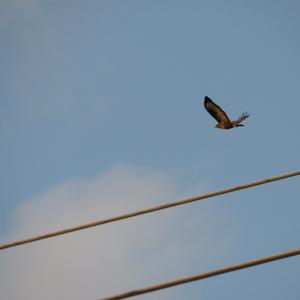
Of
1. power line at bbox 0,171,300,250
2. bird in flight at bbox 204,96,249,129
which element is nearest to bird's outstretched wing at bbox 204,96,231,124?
bird in flight at bbox 204,96,249,129

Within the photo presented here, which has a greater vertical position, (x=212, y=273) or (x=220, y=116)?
(x=220, y=116)

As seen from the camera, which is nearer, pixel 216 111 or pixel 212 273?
pixel 212 273

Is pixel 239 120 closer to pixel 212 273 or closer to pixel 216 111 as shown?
pixel 216 111

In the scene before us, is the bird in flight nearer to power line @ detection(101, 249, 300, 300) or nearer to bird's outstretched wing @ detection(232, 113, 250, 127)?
bird's outstretched wing @ detection(232, 113, 250, 127)

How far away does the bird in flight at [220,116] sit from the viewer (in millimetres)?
15414

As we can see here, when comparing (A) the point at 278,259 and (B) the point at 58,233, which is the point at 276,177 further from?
(B) the point at 58,233

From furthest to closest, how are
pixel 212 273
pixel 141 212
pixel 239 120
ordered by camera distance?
pixel 239 120, pixel 141 212, pixel 212 273

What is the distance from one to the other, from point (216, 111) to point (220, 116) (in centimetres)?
19

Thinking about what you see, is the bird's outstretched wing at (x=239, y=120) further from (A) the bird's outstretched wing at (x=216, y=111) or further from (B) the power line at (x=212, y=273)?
(B) the power line at (x=212, y=273)

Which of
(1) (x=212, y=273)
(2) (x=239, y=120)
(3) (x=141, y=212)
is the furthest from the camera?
(2) (x=239, y=120)

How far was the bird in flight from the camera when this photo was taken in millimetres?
15414

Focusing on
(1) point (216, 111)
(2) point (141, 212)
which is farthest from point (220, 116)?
(2) point (141, 212)

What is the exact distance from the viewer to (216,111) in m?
15.7

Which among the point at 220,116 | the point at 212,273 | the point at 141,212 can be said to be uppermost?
the point at 220,116
